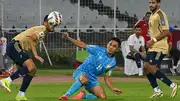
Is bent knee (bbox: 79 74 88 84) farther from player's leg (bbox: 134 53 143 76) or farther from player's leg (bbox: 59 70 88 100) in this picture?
player's leg (bbox: 134 53 143 76)

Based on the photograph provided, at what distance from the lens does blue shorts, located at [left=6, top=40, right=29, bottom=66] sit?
13883mm

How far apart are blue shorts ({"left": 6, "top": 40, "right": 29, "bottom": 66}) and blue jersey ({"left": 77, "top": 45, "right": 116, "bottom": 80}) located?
4.17 feet

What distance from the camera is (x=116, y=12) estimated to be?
32312mm

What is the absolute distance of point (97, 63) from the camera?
13.7 metres

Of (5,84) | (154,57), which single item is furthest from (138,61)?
(5,84)

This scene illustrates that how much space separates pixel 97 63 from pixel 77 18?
18.0 metres

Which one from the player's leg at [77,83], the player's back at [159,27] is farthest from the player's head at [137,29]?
the player's leg at [77,83]

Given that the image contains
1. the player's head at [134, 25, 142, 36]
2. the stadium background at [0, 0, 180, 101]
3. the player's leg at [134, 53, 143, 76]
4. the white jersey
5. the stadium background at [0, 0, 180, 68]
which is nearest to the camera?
the player's head at [134, 25, 142, 36]

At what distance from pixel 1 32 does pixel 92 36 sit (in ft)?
15.4

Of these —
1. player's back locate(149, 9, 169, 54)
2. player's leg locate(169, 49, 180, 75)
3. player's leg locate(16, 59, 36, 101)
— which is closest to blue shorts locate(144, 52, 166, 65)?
player's back locate(149, 9, 169, 54)

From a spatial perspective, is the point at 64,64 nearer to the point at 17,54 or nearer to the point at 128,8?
the point at 128,8

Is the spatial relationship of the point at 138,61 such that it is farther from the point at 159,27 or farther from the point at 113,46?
the point at 113,46

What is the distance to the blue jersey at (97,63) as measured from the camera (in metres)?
13.6

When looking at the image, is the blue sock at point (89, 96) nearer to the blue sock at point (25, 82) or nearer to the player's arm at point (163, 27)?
the blue sock at point (25, 82)
